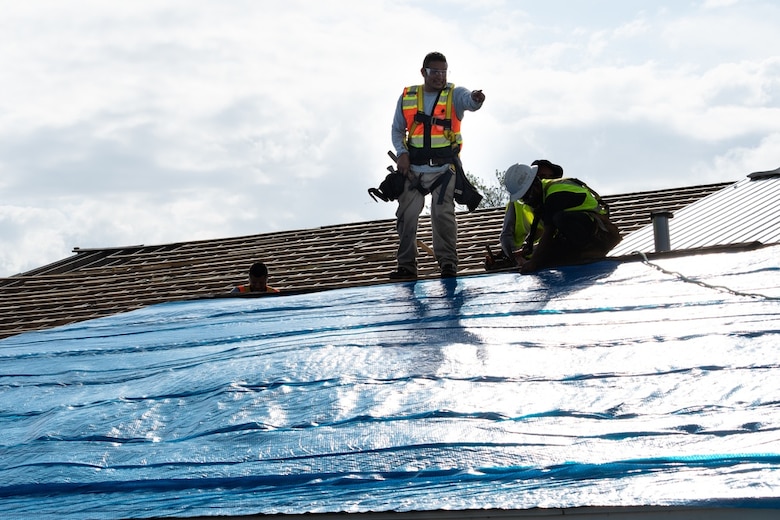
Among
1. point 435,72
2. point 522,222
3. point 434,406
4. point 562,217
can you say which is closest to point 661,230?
point 522,222

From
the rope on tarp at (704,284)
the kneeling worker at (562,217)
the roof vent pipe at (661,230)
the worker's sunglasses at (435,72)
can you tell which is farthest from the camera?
the roof vent pipe at (661,230)

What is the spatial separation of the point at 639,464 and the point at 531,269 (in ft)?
11.5

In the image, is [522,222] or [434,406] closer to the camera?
[434,406]

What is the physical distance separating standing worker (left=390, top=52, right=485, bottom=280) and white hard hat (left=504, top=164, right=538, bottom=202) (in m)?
0.39

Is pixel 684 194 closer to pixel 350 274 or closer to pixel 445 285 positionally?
pixel 350 274

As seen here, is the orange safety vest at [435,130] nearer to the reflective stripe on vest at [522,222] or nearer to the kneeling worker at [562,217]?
the kneeling worker at [562,217]

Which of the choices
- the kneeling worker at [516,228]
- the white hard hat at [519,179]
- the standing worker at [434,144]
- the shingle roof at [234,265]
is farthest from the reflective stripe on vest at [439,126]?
the shingle roof at [234,265]

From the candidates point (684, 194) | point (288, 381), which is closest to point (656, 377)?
point (288, 381)

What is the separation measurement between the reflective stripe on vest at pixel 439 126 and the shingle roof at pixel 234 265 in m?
2.31

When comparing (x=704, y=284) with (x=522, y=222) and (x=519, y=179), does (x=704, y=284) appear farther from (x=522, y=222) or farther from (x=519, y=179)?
(x=522, y=222)

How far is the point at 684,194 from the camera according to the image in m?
10.9

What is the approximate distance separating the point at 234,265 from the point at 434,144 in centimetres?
504

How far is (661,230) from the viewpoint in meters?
6.89

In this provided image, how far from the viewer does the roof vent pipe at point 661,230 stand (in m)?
6.82
